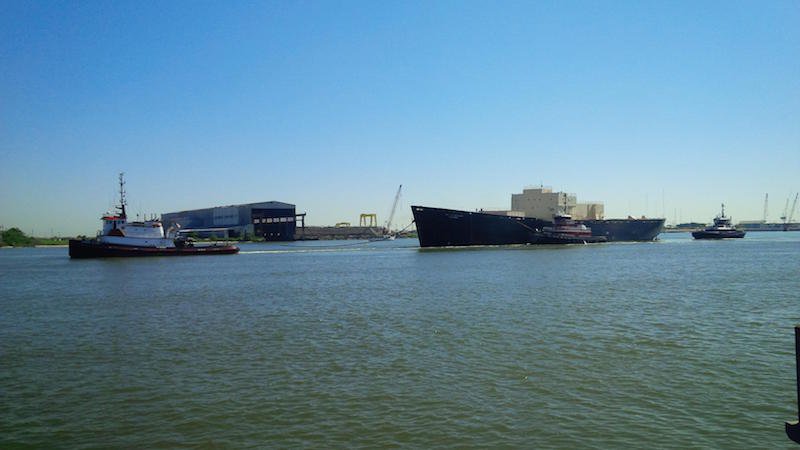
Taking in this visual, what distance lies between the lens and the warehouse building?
12586 centimetres

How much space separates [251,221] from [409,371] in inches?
4706

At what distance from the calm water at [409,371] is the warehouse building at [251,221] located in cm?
10484

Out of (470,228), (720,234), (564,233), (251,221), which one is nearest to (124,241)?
(470,228)

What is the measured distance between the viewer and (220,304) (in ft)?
73.7

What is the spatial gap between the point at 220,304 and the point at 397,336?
10.8m

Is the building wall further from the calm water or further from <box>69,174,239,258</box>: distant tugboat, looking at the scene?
the calm water

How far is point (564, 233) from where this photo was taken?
73312 mm

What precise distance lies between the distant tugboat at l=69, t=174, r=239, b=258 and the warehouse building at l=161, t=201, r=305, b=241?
2520 inches

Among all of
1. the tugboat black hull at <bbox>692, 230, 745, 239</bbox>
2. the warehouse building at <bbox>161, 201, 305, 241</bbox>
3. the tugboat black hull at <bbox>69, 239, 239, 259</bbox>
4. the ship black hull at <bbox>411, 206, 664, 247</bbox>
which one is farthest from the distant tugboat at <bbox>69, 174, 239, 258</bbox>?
the tugboat black hull at <bbox>692, 230, 745, 239</bbox>

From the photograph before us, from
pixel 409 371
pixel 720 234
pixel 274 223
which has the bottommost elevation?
pixel 409 371

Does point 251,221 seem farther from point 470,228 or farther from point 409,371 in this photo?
point 409,371

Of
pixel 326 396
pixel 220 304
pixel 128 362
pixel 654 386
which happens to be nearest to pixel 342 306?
pixel 220 304

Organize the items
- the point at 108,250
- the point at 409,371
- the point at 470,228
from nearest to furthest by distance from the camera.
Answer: the point at 409,371, the point at 108,250, the point at 470,228

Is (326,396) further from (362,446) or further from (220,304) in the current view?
(220,304)
